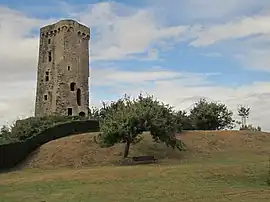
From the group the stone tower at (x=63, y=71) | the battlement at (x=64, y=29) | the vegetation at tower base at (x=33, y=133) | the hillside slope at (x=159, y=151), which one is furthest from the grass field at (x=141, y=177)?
the battlement at (x=64, y=29)

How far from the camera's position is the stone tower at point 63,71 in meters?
69.8

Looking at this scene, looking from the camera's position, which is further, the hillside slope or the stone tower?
the stone tower

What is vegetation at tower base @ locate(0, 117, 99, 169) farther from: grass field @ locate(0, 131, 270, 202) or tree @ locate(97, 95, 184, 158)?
tree @ locate(97, 95, 184, 158)

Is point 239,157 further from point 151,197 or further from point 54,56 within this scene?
point 54,56

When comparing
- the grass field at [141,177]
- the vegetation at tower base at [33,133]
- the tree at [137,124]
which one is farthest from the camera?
the vegetation at tower base at [33,133]

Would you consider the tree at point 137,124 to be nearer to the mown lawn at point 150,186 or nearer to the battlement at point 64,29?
the mown lawn at point 150,186

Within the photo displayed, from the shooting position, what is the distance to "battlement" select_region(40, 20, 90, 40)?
234 feet

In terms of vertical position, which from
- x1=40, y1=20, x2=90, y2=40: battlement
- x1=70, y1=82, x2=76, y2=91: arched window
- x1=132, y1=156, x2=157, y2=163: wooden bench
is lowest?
x1=132, y1=156, x2=157, y2=163: wooden bench

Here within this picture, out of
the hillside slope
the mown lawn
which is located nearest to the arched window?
the hillside slope

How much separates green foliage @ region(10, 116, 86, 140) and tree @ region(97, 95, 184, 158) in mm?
13701

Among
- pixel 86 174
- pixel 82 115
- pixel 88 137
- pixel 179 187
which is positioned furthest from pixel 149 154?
pixel 82 115

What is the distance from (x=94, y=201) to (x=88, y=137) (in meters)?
28.1

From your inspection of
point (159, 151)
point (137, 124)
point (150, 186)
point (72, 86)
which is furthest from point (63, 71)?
point (150, 186)

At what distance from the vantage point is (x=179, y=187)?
2334 cm
